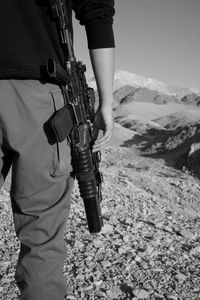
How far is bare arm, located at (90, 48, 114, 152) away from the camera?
5.18 ft

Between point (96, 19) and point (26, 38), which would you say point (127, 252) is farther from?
point (26, 38)

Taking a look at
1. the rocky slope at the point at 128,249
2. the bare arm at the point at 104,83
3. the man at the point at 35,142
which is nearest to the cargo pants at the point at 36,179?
the man at the point at 35,142

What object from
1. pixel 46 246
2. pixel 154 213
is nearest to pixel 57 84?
pixel 46 246

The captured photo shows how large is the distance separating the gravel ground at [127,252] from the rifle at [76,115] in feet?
2.90

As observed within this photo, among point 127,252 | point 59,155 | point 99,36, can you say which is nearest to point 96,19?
point 99,36

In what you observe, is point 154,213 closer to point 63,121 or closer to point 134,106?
point 63,121

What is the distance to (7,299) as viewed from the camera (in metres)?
2.30

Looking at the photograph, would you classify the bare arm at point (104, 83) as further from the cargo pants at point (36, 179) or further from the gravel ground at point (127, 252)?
the gravel ground at point (127, 252)

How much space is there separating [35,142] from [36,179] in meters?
0.14

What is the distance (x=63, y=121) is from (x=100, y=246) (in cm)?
181

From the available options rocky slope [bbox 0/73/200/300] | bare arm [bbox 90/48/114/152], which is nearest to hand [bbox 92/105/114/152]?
bare arm [bbox 90/48/114/152]

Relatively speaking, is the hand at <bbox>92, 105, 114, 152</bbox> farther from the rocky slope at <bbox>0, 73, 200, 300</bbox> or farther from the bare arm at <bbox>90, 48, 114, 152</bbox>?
the rocky slope at <bbox>0, 73, 200, 300</bbox>

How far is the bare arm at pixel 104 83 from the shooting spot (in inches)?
62.1

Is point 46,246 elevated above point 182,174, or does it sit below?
above
